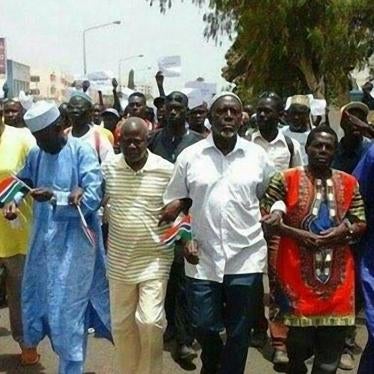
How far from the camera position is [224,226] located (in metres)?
4.75

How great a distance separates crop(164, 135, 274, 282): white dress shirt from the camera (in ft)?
15.6

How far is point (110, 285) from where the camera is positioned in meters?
5.13

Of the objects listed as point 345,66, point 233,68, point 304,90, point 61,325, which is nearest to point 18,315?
point 61,325

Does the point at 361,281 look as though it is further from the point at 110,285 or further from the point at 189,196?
the point at 110,285

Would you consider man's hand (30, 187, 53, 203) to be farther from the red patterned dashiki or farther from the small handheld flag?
the red patterned dashiki

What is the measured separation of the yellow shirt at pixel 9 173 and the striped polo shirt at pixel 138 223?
47.6 inches

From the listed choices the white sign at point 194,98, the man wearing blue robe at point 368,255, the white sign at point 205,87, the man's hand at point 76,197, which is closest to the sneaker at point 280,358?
the man wearing blue robe at point 368,255

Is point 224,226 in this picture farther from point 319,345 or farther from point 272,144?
point 272,144

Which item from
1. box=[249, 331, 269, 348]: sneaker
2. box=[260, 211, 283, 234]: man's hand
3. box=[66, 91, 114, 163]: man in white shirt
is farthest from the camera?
box=[66, 91, 114, 163]: man in white shirt

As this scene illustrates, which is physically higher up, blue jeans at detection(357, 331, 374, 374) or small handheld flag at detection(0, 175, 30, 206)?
small handheld flag at detection(0, 175, 30, 206)

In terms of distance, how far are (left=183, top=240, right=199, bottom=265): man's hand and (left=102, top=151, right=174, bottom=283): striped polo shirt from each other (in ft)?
0.99

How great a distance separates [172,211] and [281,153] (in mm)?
1869

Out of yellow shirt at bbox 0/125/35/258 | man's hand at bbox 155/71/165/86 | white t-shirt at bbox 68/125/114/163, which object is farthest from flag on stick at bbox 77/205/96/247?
man's hand at bbox 155/71/165/86

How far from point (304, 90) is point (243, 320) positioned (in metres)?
21.2
